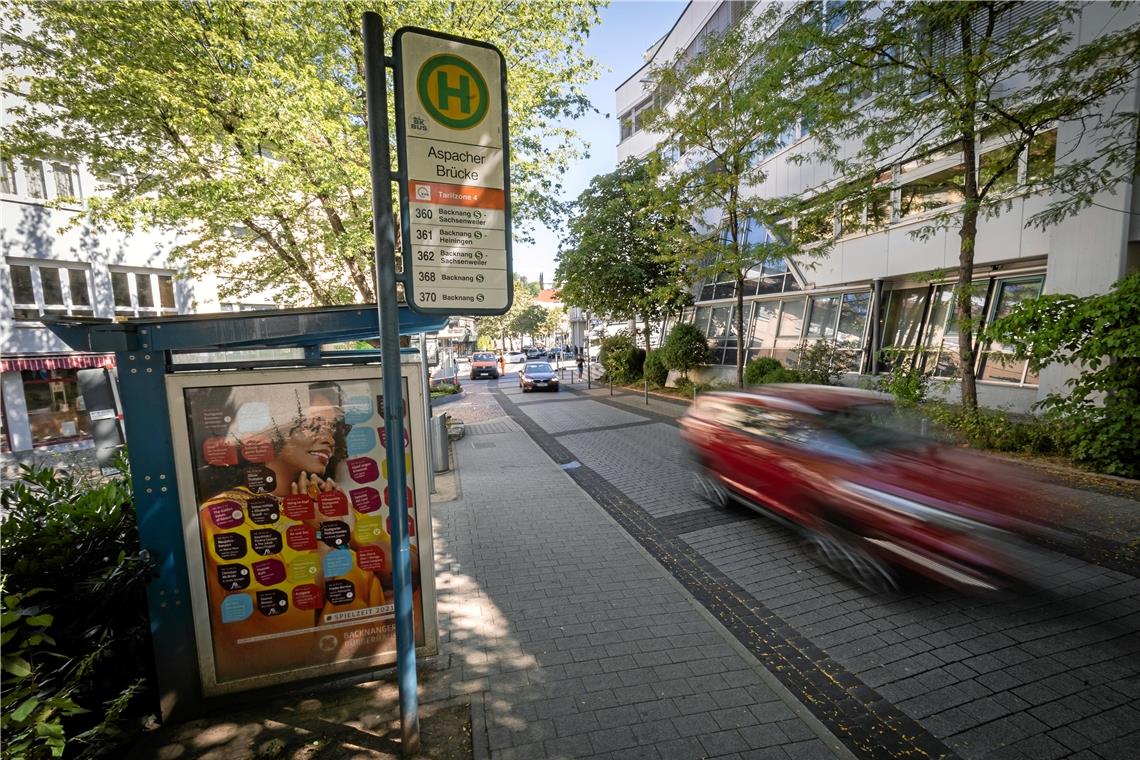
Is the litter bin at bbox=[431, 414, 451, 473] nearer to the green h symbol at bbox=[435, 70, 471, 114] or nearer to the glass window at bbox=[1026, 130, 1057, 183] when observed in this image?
the green h symbol at bbox=[435, 70, 471, 114]

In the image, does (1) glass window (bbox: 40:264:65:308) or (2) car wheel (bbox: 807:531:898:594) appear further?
(1) glass window (bbox: 40:264:65:308)

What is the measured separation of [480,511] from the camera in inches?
281

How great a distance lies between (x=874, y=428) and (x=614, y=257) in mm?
17540

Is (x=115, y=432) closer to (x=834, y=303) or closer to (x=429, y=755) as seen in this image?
(x=429, y=755)

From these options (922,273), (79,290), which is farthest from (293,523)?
(79,290)

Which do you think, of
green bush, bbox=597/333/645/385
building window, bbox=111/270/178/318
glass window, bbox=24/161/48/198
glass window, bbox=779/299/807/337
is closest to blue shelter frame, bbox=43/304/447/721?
glass window, bbox=779/299/807/337

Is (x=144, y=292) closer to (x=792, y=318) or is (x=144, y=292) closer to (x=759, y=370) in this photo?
(x=759, y=370)

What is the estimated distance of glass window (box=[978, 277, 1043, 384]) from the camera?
37.0 ft

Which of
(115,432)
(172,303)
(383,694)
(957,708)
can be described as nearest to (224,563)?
(383,694)

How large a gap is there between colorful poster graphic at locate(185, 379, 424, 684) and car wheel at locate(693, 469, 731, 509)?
14.5 ft

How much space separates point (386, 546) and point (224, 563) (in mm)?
970

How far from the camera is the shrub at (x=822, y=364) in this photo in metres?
14.5

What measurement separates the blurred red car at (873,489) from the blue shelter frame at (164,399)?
384 cm

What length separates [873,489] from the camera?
13.9ft
